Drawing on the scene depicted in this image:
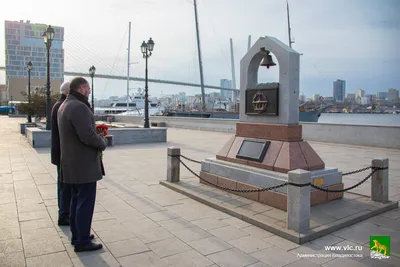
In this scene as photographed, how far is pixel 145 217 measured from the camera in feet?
17.4

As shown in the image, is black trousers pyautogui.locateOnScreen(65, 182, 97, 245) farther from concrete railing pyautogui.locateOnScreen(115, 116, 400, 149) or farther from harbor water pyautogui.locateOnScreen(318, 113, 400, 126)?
harbor water pyautogui.locateOnScreen(318, 113, 400, 126)

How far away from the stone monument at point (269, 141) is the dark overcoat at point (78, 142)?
10.3ft

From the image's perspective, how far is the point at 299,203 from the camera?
450cm

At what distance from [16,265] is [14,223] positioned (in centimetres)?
152

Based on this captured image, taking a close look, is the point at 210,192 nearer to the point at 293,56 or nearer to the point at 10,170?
the point at 293,56

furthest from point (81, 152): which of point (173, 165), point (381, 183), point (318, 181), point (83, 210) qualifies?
point (381, 183)

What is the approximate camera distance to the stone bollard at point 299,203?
4.50 metres

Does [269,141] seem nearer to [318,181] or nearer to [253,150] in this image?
[253,150]

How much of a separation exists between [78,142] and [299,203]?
3005 mm

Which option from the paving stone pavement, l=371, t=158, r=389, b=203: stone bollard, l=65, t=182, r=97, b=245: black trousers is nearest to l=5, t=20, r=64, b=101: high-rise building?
the paving stone pavement

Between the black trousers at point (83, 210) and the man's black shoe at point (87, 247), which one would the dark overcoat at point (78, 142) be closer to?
the black trousers at point (83, 210)

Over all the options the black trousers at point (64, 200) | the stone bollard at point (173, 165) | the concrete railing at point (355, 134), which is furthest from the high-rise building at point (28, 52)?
the black trousers at point (64, 200)

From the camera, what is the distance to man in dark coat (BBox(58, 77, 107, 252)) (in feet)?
12.5

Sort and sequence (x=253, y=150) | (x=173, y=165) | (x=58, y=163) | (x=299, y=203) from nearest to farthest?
(x=299, y=203), (x=58, y=163), (x=253, y=150), (x=173, y=165)
